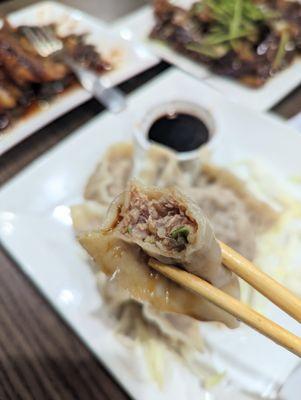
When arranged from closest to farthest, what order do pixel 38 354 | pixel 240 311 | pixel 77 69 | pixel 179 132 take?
pixel 240 311, pixel 38 354, pixel 179 132, pixel 77 69

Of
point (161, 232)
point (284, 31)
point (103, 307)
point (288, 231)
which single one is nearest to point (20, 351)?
point (103, 307)

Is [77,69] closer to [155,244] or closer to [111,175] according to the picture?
[111,175]

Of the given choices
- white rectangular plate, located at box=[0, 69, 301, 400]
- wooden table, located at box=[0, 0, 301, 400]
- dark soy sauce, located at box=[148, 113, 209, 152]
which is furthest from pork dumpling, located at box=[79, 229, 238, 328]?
dark soy sauce, located at box=[148, 113, 209, 152]

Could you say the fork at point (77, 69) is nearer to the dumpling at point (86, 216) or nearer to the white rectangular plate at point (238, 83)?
the white rectangular plate at point (238, 83)

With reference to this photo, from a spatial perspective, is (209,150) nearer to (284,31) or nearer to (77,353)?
(77,353)

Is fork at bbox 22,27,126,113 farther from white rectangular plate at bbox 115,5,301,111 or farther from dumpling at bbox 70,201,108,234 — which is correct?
dumpling at bbox 70,201,108,234

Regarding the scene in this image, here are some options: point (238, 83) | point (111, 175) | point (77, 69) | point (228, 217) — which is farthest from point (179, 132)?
point (77, 69)
